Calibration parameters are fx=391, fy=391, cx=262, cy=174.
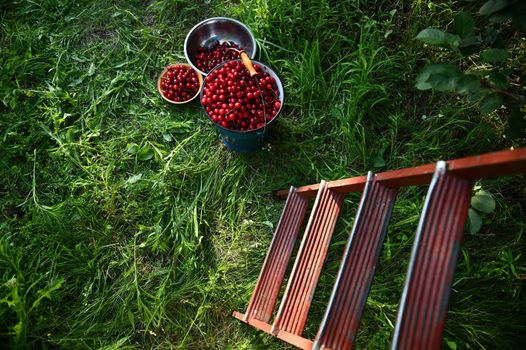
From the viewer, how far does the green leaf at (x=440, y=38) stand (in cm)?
163

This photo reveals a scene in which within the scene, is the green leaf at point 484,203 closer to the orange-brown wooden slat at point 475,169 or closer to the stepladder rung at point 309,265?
the orange-brown wooden slat at point 475,169

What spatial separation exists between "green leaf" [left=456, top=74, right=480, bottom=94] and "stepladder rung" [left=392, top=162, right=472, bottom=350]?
0.45m

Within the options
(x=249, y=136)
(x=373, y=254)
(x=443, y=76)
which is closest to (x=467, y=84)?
→ (x=443, y=76)

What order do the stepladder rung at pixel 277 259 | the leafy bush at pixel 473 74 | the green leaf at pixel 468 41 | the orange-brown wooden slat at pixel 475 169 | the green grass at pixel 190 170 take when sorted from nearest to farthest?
the orange-brown wooden slat at pixel 475 169 → the leafy bush at pixel 473 74 → the green leaf at pixel 468 41 → the stepladder rung at pixel 277 259 → the green grass at pixel 190 170

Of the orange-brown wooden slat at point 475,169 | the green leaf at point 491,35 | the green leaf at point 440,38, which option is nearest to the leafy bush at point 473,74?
the green leaf at point 440,38

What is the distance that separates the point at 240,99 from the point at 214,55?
0.57 metres

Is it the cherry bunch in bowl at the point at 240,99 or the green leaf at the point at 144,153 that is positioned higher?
the cherry bunch in bowl at the point at 240,99

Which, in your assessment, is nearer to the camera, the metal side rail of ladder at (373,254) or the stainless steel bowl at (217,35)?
the metal side rail of ladder at (373,254)

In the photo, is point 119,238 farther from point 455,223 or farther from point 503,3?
point 503,3

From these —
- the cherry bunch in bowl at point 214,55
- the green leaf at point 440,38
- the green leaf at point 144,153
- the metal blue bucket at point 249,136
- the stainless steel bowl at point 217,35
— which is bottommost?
the green leaf at point 144,153

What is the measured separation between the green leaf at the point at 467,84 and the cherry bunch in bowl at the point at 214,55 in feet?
5.11

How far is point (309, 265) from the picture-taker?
1.85m

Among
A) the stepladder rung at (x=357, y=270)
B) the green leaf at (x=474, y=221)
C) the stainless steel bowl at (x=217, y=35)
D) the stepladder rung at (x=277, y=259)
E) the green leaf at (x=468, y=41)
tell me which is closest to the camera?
the stepladder rung at (x=357, y=270)

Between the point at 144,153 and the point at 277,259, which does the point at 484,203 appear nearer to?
the point at 277,259
